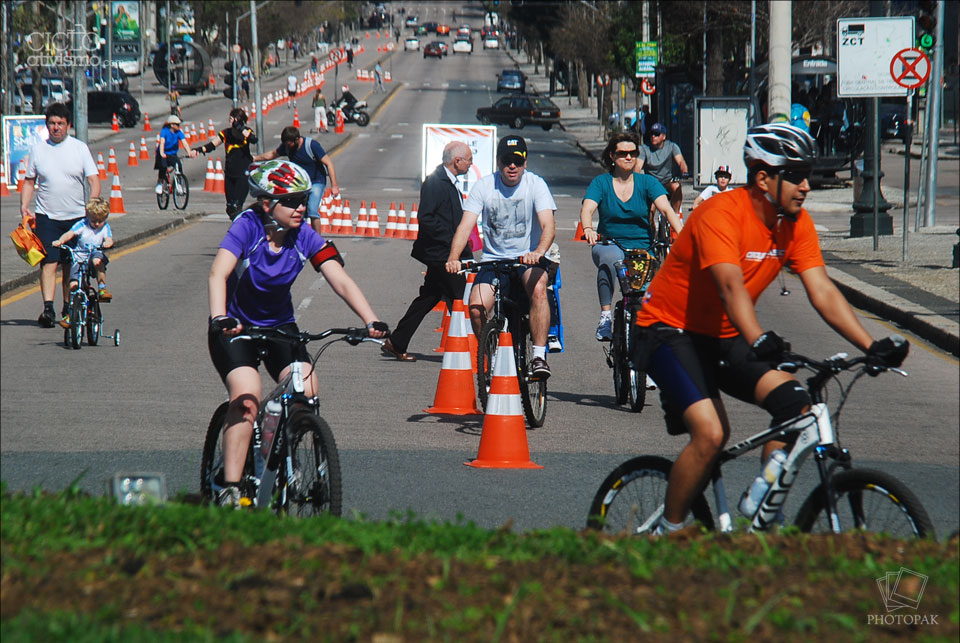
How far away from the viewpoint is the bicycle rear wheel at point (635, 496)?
213 inches

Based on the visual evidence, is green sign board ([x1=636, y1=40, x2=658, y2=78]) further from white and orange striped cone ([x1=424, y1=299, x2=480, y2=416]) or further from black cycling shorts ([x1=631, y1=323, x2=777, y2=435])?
→ black cycling shorts ([x1=631, y1=323, x2=777, y2=435])

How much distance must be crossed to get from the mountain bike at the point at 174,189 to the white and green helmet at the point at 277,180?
77.4 feet

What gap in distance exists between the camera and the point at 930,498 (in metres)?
7.79

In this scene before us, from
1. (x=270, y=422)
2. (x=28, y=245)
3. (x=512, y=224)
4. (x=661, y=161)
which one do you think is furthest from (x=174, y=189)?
(x=270, y=422)

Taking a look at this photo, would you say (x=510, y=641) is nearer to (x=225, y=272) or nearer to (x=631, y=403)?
(x=225, y=272)

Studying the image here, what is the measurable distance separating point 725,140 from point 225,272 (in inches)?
932

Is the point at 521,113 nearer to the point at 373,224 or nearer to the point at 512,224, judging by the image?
the point at 373,224

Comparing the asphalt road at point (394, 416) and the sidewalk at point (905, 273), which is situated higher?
the sidewalk at point (905, 273)

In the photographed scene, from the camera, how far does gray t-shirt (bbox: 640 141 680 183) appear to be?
706 inches

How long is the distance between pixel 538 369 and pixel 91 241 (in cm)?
573

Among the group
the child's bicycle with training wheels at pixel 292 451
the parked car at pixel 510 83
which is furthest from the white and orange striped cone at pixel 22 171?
the parked car at pixel 510 83

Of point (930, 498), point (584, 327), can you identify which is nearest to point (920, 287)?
point (584, 327)

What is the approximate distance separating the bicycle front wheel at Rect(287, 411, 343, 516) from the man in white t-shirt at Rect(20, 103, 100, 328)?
324 inches

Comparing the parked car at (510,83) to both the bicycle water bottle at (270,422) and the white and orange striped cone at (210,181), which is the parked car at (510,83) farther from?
the bicycle water bottle at (270,422)
